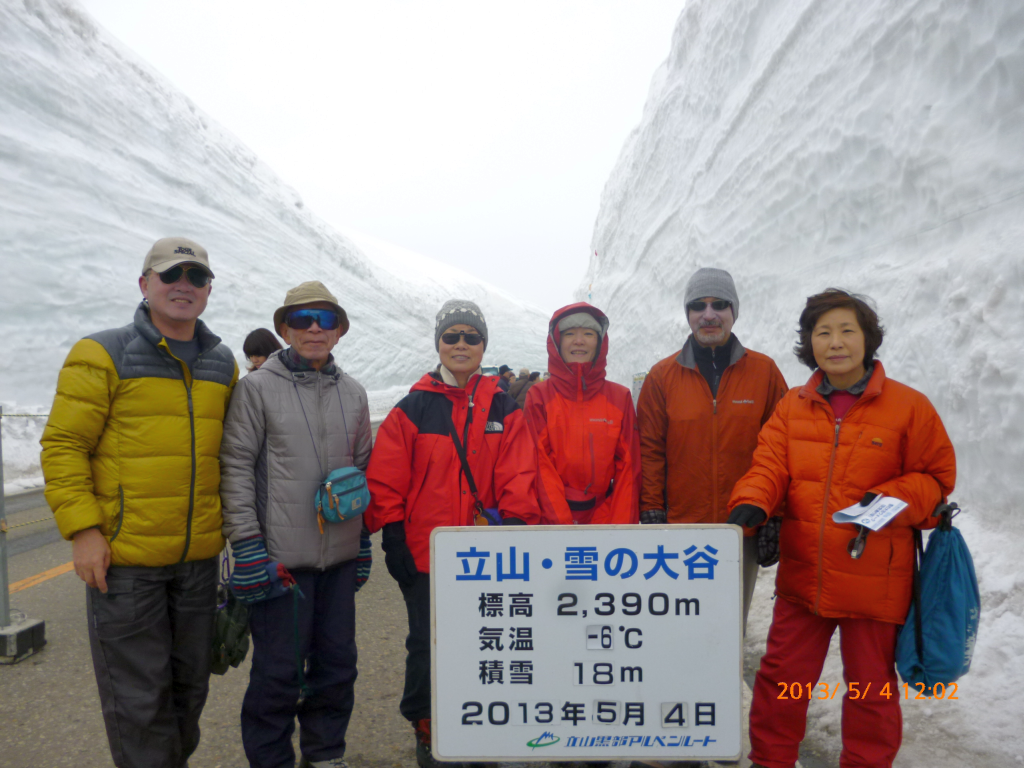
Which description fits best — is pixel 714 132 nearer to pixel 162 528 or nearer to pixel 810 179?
pixel 810 179

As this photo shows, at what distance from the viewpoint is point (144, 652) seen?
2.21 metres

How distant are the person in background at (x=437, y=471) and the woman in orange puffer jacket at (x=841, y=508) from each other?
3.11ft

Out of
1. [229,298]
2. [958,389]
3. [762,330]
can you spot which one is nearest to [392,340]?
[229,298]

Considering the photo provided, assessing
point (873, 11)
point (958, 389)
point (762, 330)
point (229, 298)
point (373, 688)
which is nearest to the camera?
point (373, 688)

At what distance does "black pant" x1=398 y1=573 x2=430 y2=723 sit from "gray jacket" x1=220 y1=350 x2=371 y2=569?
1.06ft

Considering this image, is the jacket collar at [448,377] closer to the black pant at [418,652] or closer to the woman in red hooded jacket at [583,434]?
the woman in red hooded jacket at [583,434]

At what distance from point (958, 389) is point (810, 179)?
405 centimetres

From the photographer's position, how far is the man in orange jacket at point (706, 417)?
2.78 m

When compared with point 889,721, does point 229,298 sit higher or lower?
higher

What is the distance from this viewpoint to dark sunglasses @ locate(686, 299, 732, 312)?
2857 mm

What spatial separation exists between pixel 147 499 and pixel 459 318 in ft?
4.62

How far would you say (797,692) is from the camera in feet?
7.82

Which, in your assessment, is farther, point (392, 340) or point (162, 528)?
point (392, 340)

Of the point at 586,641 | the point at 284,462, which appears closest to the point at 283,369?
the point at 284,462
